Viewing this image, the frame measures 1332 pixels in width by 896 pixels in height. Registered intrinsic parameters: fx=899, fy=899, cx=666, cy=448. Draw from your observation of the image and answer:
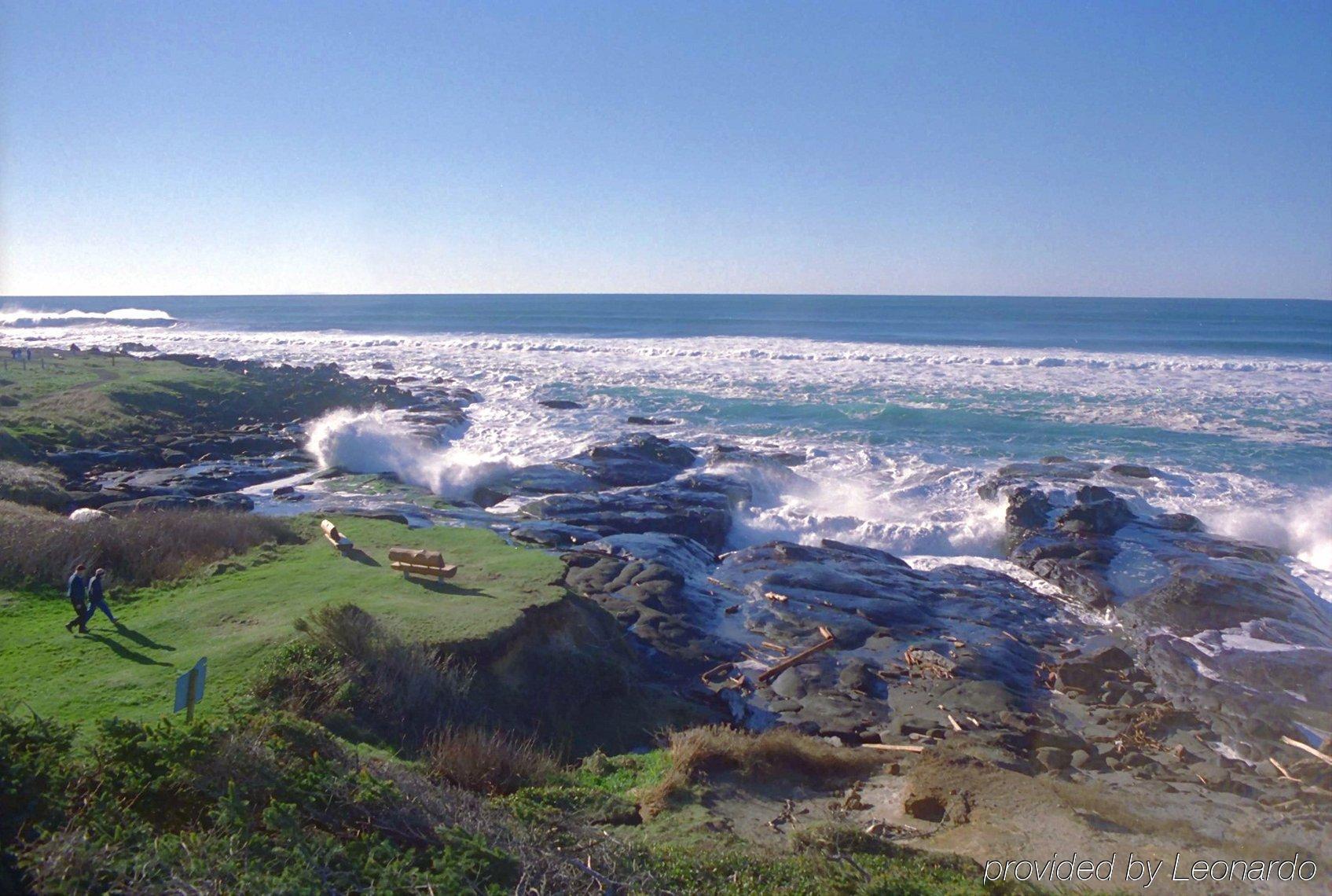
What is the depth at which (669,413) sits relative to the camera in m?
37.2

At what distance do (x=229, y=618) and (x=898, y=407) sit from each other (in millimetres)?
29931

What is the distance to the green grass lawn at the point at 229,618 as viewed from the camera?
8.80 m

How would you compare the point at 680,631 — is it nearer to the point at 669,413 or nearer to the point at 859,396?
the point at 669,413

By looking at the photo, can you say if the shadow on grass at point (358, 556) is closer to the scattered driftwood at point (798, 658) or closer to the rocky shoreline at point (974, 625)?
the rocky shoreline at point (974, 625)

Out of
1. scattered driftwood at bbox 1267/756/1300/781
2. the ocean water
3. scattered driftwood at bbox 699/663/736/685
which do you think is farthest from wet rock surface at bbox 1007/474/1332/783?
scattered driftwood at bbox 699/663/736/685

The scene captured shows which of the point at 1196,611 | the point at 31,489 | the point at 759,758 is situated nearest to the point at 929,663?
the point at 759,758

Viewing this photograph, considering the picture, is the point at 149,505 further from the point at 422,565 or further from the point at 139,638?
the point at 139,638

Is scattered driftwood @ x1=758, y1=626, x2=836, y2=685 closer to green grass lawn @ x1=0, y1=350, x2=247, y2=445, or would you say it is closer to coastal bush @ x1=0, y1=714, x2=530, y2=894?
coastal bush @ x1=0, y1=714, x2=530, y2=894

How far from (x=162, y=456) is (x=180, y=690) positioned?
22283 millimetres

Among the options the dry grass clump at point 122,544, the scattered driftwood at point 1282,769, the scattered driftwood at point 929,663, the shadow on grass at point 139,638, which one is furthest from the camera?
the scattered driftwood at point 929,663

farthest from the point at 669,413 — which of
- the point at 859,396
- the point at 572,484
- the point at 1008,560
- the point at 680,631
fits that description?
the point at 680,631

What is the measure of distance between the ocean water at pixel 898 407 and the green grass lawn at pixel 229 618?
9581mm

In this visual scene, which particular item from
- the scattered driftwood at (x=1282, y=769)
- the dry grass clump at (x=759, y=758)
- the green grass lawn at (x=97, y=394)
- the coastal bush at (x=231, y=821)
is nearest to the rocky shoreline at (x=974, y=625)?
the scattered driftwood at (x=1282, y=769)

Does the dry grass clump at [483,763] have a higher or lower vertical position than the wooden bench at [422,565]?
lower
